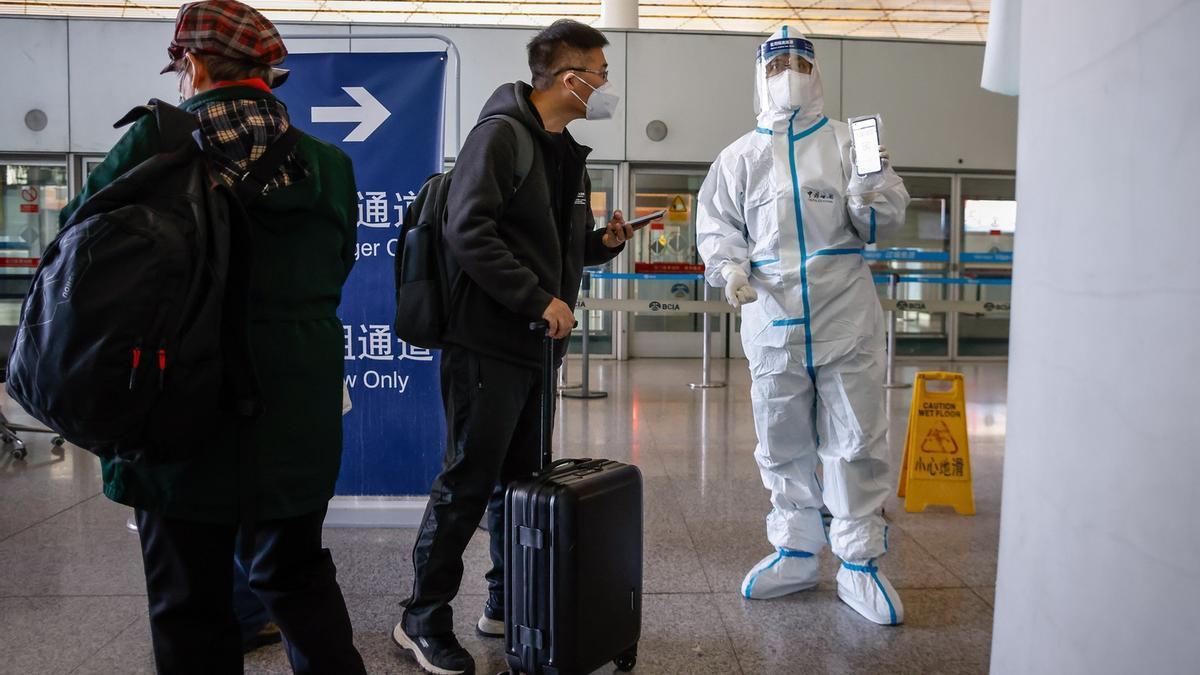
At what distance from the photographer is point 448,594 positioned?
2.32 m

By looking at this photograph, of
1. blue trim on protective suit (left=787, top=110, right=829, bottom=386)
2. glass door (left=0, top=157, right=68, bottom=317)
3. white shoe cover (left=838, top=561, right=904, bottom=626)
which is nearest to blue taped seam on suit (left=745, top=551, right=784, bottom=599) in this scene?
white shoe cover (left=838, top=561, right=904, bottom=626)

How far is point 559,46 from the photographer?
235 centimetres

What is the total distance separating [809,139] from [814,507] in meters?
1.15

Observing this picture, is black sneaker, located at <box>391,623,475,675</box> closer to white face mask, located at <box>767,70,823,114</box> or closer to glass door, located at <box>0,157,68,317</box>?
white face mask, located at <box>767,70,823,114</box>

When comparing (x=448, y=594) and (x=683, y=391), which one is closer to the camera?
(x=448, y=594)

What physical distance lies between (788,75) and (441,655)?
1.95 meters

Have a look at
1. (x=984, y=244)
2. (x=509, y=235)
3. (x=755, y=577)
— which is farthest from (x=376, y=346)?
(x=984, y=244)

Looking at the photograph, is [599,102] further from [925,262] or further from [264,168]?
[925,262]

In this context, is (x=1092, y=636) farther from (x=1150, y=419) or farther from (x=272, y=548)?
(x=272, y=548)

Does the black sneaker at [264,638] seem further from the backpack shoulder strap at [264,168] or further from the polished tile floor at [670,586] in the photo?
the backpack shoulder strap at [264,168]

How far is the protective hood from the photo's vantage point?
2.81m

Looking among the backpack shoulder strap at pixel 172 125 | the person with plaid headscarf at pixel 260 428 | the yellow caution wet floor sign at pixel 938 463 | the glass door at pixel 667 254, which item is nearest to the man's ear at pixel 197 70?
the person with plaid headscarf at pixel 260 428

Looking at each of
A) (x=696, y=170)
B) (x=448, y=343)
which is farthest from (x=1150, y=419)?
(x=696, y=170)

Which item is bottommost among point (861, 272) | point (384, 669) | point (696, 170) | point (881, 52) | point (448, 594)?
point (384, 669)
